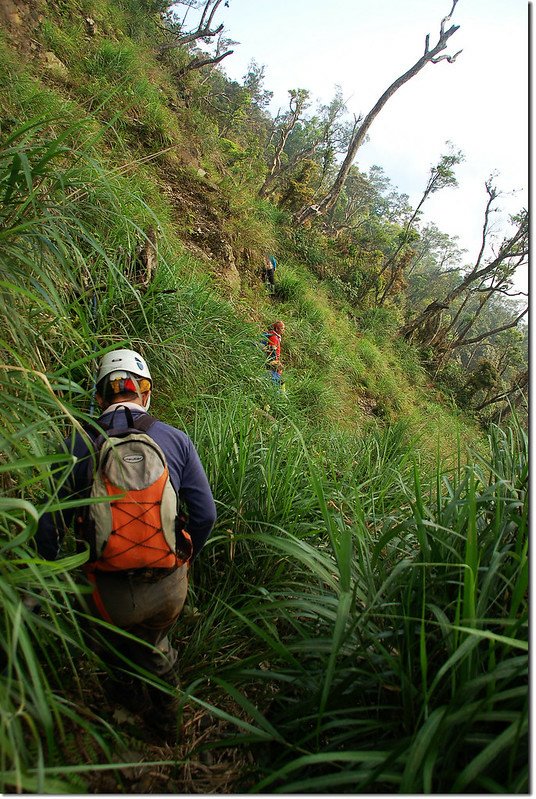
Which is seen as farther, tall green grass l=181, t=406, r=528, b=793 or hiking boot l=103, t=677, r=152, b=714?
hiking boot l=103, t=677, r=152, b=714

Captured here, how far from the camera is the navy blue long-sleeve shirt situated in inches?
53.1

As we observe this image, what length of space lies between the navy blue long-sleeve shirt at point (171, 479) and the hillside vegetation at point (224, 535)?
0.26 feet

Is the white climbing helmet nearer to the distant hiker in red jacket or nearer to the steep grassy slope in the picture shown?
the steep grassy slope

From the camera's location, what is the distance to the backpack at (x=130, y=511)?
1243 millimetres

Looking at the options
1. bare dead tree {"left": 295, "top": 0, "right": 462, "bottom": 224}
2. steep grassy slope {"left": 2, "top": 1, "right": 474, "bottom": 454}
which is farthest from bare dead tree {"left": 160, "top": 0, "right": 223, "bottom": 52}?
bare dead tree {"left": 295, "top": 0, "right": 462, "bottom": 224}

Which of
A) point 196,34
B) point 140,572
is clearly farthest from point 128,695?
point 196,34

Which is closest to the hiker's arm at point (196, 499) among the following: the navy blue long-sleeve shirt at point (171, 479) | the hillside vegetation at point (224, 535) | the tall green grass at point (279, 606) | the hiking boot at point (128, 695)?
the navy blue long-sleeve shirt at point (171, 479)

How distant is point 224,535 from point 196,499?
35 centimetres

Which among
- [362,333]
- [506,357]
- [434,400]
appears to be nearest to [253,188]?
[362,333]

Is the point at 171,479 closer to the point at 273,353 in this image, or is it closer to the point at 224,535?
the point at 224,535

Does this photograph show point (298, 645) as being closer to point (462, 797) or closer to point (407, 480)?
point (462, 797)

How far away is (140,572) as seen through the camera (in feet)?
4.33

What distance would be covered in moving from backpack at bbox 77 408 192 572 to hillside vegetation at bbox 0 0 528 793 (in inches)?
6.6

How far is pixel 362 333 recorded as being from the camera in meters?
12.1
